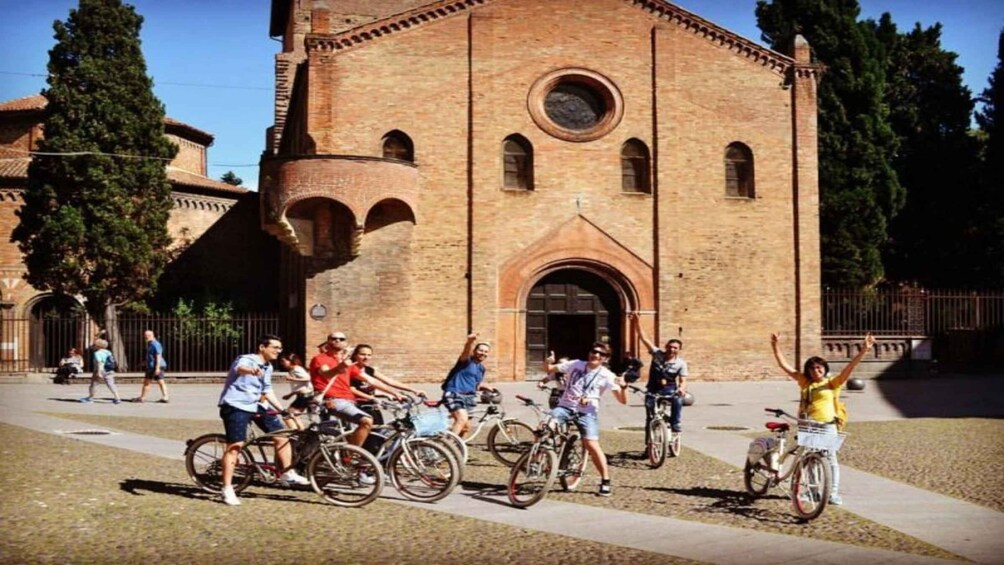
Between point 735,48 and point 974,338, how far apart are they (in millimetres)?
11499

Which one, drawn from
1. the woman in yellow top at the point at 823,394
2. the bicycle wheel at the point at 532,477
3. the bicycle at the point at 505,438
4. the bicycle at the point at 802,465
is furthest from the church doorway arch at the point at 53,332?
the woman in yellow top at the point at 823,394

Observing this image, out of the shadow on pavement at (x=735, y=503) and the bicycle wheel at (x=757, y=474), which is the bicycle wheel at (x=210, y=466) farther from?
the bicycle wheel at (x=757, y=474)

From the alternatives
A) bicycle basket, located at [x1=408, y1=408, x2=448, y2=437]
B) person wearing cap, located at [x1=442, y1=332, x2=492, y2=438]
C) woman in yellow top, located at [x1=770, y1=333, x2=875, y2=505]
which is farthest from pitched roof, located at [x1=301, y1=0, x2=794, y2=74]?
woman in yellow top, located at [x1=770, y1=333, x2=875, y2=505]

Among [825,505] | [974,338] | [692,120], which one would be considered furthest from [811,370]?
[974,338]

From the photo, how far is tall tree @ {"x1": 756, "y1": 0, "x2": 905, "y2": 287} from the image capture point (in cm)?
3159

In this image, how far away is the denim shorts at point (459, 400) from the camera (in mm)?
12023

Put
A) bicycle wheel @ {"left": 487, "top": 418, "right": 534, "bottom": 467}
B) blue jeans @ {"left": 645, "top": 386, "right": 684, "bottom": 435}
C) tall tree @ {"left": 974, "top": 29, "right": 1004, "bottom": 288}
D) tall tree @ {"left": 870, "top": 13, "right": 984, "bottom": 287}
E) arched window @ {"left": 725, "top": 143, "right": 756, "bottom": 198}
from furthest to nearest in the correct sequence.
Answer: tall tree @ {"left": 870, "top": 13, "right": 984, "bottom": 287}
arched window @ {"left": 725, "top": 143, "right": 756, "bottom": 198}
tall tree @ {"left": 974, "top": 29, "right": 1004, "bottom": 288}
blue jeans @ {"left": 645, "top": 386, "right": 684, "bottom": 435}
bicycle wheel @ {"left": 487, "top": 418, "right": 534, "bottom": 467}

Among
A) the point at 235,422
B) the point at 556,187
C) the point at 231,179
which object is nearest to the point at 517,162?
the point at 556,187

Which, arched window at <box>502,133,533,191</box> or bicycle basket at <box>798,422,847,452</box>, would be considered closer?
bicycle basket at <box>798,422,847,452</box>

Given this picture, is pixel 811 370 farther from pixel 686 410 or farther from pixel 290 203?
pixel 290 203

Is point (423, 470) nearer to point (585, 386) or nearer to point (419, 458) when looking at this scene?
point (419, 458)

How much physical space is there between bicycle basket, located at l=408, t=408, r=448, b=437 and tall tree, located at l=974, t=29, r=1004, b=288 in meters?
17.6

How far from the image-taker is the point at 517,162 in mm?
26750

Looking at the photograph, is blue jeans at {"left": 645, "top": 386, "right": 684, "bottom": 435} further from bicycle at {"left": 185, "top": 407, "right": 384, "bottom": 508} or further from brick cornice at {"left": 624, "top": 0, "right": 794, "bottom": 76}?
brick cornice at {"left": 624, "top": 0, "right": 794, "bottom": 76}
